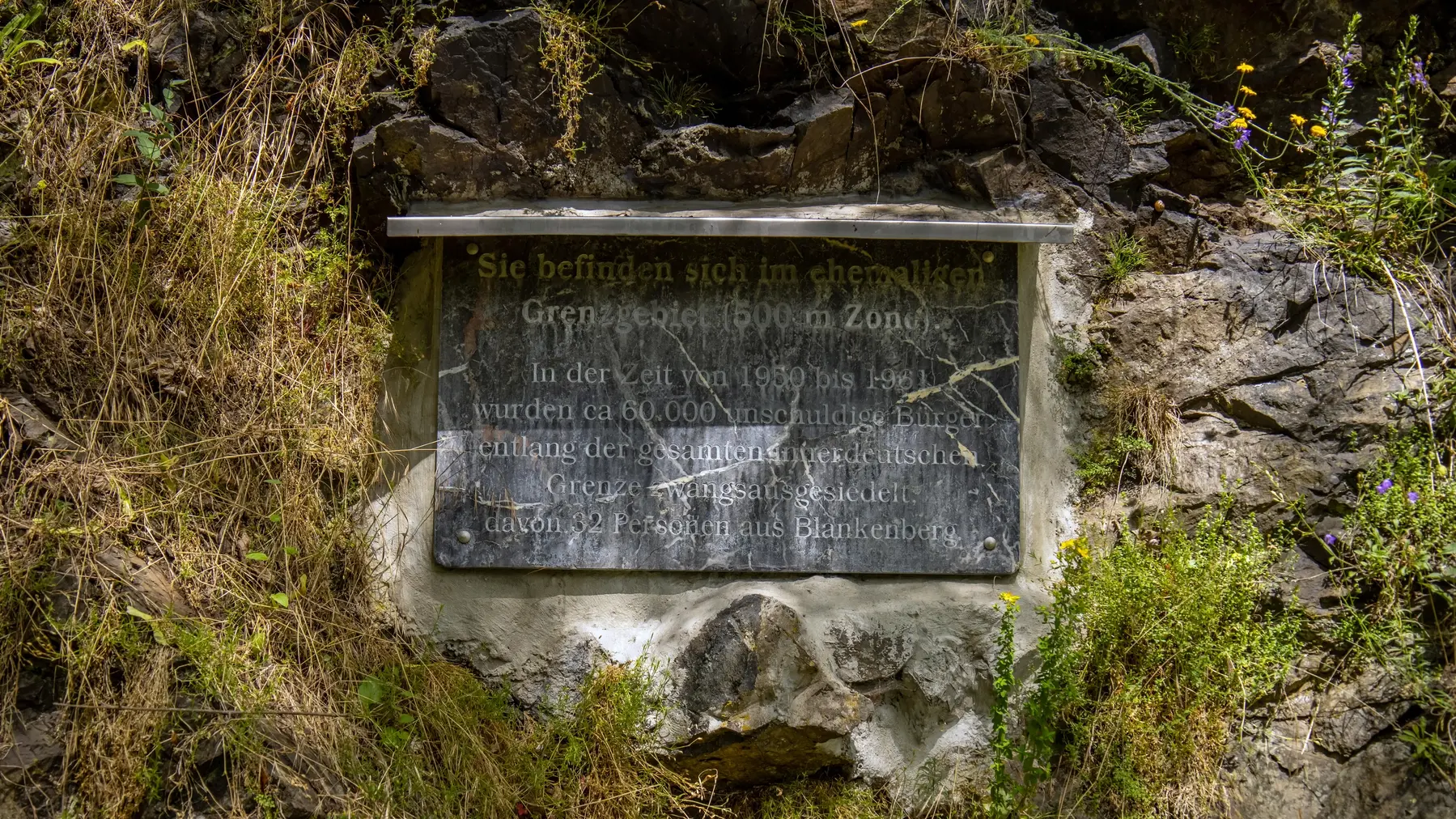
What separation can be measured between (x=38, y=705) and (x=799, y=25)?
2921 mm

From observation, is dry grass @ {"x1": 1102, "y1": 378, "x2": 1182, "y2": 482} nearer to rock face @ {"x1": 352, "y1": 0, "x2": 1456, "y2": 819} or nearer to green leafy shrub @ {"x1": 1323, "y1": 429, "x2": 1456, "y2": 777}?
rock face @ {"x1": 352, "y1": 0, "x2": 1456, "y2": 819}

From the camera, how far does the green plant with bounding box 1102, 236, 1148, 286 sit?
11.3 feet

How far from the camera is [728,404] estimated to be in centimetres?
327

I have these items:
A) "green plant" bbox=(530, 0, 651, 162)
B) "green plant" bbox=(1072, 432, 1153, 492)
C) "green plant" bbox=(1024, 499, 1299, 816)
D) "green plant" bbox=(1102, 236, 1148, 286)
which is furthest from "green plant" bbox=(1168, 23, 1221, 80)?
"green plant" bbox=(530, 0, 651, 162)

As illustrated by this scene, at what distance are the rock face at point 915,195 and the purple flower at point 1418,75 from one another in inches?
8.3

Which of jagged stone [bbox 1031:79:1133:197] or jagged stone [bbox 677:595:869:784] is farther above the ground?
jagged stone [bbox 1031:79:1133:197]

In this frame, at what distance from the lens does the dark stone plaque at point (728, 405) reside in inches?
127

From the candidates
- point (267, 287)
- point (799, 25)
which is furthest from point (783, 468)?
point (267, 287)

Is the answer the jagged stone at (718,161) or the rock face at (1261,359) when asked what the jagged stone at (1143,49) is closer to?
the rock face at (1261,359)

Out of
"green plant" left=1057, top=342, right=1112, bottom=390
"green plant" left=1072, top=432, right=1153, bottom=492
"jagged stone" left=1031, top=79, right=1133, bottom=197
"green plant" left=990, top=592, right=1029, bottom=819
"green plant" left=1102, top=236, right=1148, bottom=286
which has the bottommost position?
"green plant" left=990, top=592, right=1029, bottom=819

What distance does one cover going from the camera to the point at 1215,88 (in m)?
3.59

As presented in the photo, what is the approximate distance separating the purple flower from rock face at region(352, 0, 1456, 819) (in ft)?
0.69

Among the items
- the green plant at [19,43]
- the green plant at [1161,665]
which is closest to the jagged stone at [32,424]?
the green plant at [19,43]

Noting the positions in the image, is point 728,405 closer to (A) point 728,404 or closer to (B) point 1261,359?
(A) point 728,404
